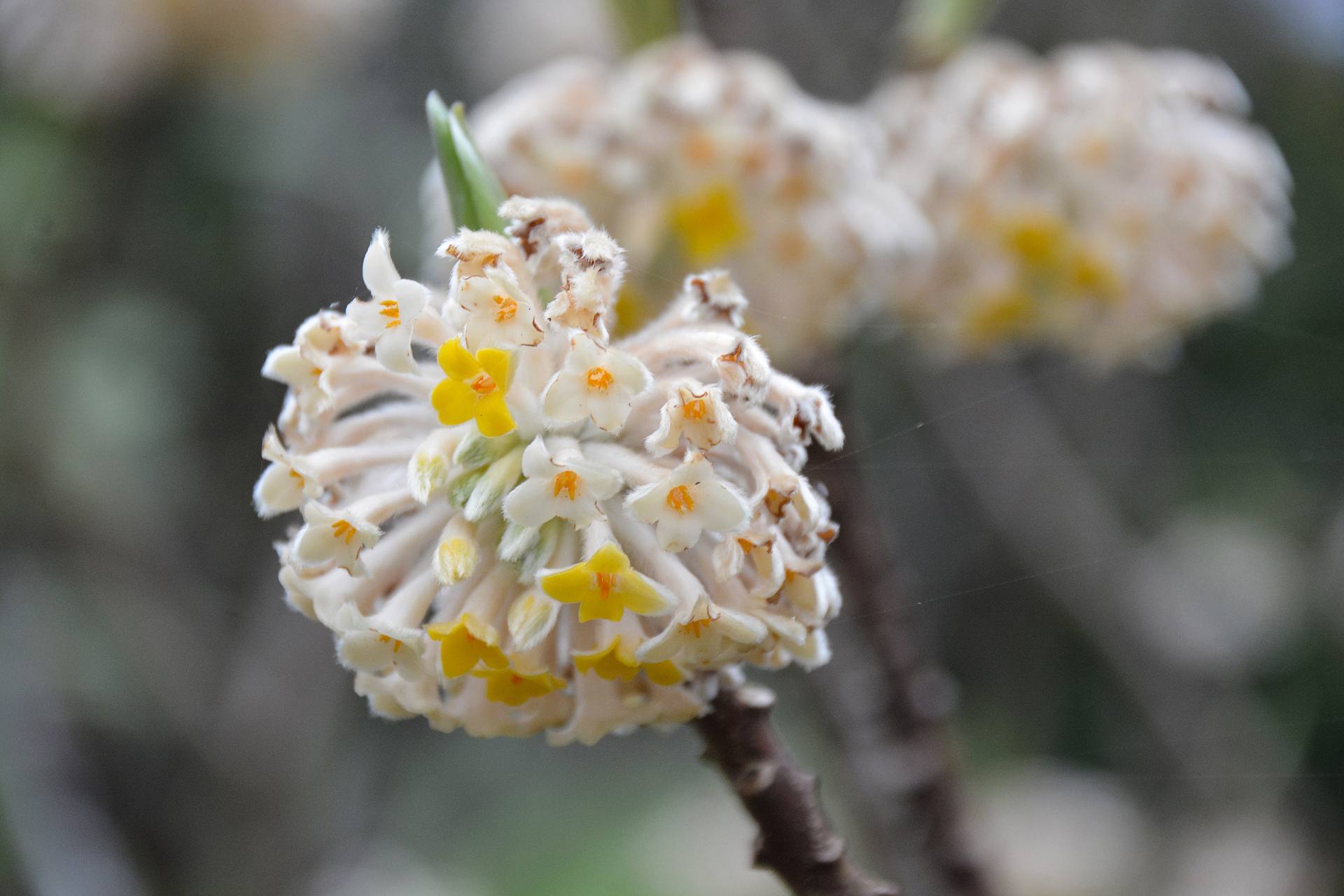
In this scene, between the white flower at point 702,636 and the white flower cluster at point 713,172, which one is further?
the white flower cluster at point 713,172

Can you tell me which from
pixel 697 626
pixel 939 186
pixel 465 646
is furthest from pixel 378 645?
pixel 939 186

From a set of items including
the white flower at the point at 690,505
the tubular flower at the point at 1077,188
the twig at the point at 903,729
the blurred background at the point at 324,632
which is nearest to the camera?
the white flower at the point at 690,505

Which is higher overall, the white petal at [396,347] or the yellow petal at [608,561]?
the white petal at [396,347]

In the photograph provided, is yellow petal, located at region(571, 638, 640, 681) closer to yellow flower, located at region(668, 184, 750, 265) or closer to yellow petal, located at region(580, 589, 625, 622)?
yellow petal, located at region(580, 589, 625, 622)

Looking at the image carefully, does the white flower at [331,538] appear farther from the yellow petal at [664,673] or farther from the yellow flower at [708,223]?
the yellow flower at [708,223]

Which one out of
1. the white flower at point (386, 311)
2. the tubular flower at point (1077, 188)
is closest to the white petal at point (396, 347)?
the white flower at point (386, 311)
